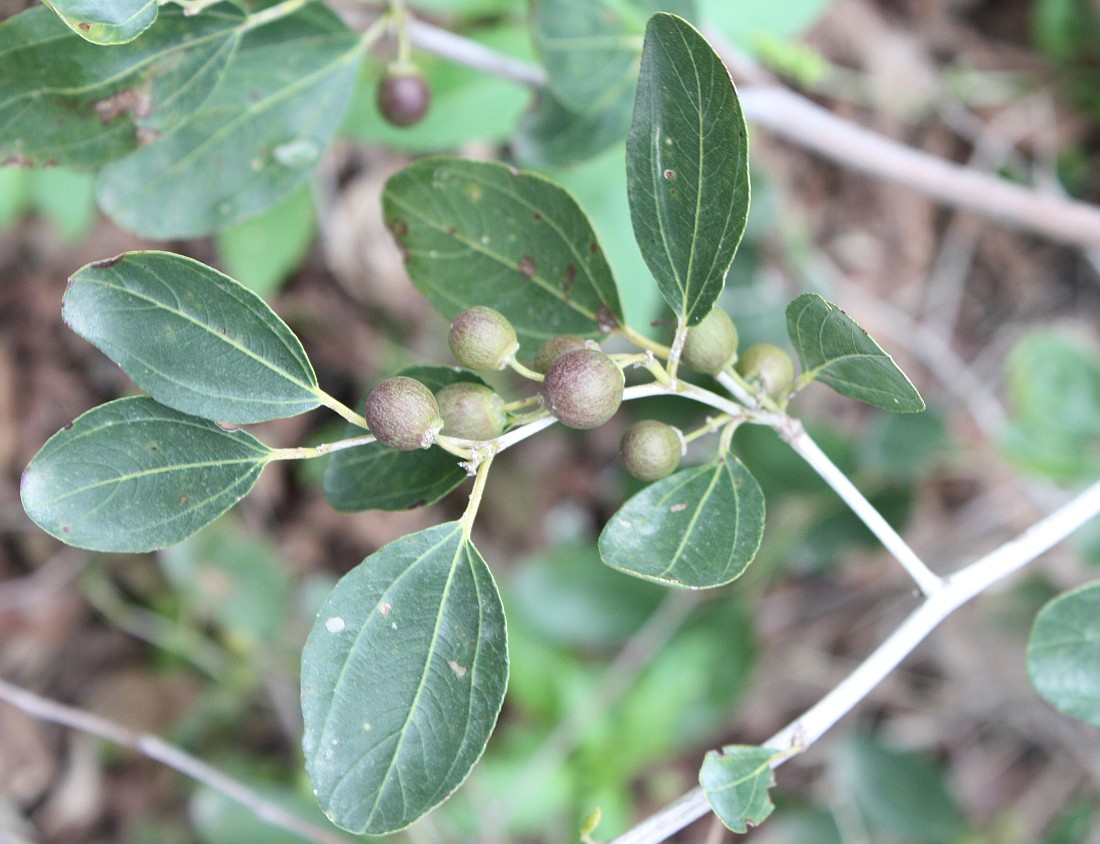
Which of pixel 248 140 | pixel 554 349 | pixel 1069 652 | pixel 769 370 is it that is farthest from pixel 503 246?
pixel 1069 652

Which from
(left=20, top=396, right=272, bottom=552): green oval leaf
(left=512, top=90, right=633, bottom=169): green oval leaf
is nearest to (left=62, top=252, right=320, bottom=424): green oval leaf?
(left=20, top=396, right=272, bottom=552): green oval leaf

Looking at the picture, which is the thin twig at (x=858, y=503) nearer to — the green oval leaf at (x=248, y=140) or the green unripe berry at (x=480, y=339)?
the green unripe berry at (x=480, y=339)

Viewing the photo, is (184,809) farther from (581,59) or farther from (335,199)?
(581,59)

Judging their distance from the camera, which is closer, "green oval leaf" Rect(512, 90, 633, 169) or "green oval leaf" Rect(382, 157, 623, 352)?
"green oval leaf" Rect(382, 157, 623, 352)

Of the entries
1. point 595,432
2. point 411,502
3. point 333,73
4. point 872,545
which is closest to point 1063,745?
point 872,545

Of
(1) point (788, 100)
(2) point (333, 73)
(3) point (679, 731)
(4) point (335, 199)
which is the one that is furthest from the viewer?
(4) point (335, 199)

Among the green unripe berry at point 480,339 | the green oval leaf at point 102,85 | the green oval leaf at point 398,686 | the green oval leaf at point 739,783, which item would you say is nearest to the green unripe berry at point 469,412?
the green unripe berry at point 480,339

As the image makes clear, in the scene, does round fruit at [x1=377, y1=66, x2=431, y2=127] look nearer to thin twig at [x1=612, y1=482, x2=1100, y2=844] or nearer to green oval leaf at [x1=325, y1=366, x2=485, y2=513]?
green oval leaf at [x1=325, y1=366, x2=485, y2=513]

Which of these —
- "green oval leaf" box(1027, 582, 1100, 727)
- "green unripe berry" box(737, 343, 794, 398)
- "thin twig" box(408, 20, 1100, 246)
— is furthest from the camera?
"thin twig" box(408, 20, 1100, 246)
